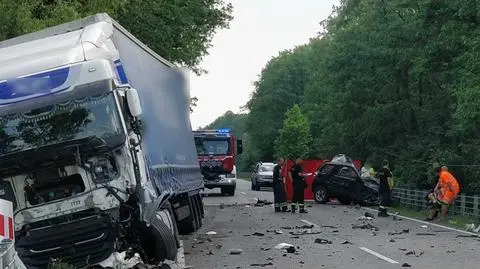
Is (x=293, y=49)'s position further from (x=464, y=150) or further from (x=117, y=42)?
(x=117, y=42)

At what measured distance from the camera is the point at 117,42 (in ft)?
34.3

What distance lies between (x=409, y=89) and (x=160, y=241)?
1174 inches

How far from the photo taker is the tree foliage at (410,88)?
25.1 meters

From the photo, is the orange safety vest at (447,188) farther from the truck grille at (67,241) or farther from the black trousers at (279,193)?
the truck grille at (67,241)

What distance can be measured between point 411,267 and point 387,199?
38.6 feet

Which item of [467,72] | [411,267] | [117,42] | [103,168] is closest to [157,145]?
[117,42]

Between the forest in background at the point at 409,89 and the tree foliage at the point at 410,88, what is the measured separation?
0.14 feet

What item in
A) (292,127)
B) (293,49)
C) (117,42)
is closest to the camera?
(117,42)

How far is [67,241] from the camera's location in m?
9.05

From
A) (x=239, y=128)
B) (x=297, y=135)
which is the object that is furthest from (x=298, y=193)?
(x=239, y=128)

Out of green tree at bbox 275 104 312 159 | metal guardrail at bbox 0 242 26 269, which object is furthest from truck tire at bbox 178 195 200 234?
green tree at bbox 275 104 312 159

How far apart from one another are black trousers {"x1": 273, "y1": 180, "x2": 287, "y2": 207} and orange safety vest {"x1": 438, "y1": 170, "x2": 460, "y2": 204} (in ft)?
18.2

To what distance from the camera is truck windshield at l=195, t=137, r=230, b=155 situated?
35438mm

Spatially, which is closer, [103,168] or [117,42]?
[103,168]
